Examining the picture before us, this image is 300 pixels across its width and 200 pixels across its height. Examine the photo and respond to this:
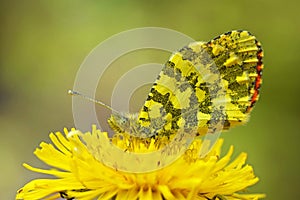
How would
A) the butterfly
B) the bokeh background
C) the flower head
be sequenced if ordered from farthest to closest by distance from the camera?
the bokeh background < the butterfly < the flower head

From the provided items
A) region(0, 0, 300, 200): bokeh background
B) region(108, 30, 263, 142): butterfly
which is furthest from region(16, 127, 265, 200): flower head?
region(0, 0, 300, 200): bokeh background

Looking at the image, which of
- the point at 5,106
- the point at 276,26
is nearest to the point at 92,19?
the point at 5,106

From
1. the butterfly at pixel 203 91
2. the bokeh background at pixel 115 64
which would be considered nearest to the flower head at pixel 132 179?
the butterfly at pixel 203 91

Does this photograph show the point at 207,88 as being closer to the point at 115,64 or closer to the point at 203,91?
the point at 203,91

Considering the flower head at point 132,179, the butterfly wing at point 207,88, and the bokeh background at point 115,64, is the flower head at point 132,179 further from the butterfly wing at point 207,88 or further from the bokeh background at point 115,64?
the bokeh background at point 115,64

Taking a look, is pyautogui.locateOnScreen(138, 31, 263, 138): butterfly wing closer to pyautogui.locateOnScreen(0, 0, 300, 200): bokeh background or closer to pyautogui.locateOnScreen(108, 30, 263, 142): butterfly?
pyautogui.locateOnScreen(108, 30, 263, 142): butterfly

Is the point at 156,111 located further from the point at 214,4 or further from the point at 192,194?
the point at 214,4
